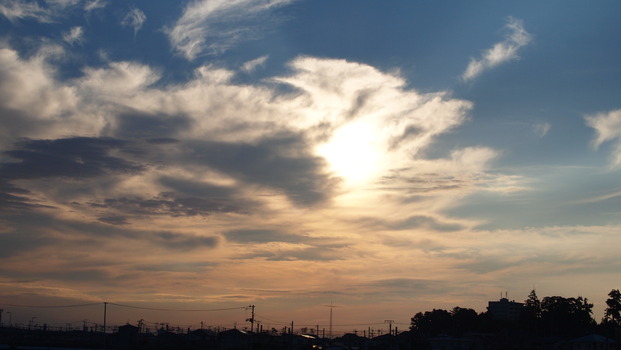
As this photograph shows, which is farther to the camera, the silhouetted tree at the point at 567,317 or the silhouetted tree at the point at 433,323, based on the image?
the silhouetted tree at the point at 433,323

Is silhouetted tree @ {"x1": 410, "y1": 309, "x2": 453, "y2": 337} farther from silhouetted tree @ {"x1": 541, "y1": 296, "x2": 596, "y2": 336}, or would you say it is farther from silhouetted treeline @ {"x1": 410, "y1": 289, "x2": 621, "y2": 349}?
silhouetted tree @ {"x1": 541, "y1": 296, "x2": 596, "y2": 336}

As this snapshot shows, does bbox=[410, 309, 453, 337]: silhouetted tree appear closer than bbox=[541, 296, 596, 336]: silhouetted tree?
No

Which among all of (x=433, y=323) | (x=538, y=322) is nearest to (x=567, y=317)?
(x=538, y=322)

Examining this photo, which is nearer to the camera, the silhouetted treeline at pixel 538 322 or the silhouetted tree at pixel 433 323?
the silhouetted treeline at pixel 538 322

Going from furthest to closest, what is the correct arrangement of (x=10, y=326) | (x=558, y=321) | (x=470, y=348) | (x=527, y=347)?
1. (x=10, y=326)
2. (x=558, y=321)
3. (x=470, y=348)
4. (x=527, y=347)

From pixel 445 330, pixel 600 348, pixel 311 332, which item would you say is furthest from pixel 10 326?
pixel 600 348

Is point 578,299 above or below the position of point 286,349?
above

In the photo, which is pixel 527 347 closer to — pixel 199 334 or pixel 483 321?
pixel 483 321

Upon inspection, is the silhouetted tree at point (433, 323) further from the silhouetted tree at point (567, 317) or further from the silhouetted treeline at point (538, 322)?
the silhouetted tree at point (567, 317)

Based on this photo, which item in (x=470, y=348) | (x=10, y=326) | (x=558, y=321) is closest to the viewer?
(x=470, y=348)

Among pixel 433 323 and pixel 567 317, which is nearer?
pixel 567 317

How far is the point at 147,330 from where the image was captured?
185125 millimetres

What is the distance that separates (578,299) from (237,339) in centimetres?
10162

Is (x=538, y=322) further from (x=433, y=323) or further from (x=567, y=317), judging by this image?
(x=433, y=323)
